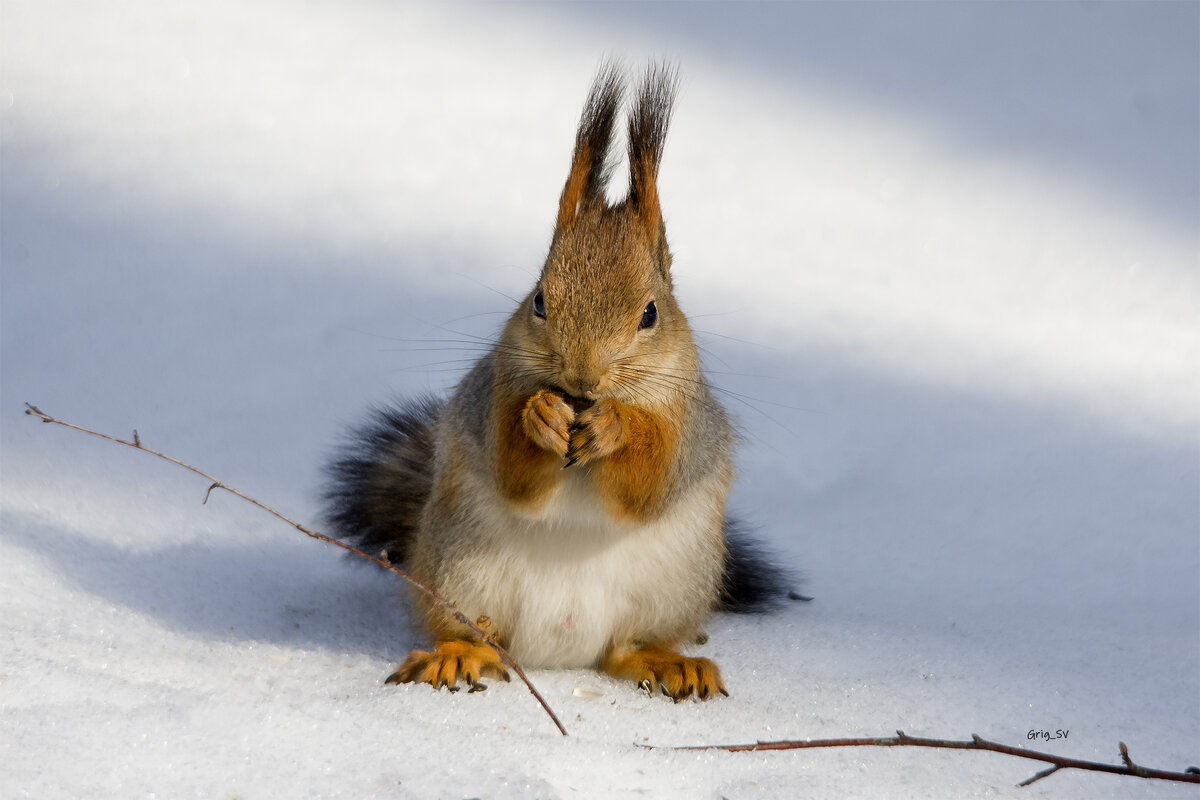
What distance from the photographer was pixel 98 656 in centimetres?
154

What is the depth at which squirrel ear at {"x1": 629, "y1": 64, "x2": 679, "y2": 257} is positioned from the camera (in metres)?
1.72

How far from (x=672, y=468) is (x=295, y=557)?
84 cm

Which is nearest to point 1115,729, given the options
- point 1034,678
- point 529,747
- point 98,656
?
point 1034,678

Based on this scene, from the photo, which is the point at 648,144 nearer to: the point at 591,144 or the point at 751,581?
the point at 591,144

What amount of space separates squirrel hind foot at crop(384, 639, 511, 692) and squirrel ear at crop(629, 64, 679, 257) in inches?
22.6

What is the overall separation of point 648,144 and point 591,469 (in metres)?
0.44

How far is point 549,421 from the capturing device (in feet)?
4.97

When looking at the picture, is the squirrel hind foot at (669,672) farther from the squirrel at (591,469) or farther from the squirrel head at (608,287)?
the squirrel head at (608,287)

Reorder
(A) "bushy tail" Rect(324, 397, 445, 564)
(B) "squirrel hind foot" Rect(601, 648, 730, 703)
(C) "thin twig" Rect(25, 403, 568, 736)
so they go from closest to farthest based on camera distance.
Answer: (C) "thin twig" Rect(25, 403, 568, 736) → (B) "squirrel hind foot" Rect(601, 648, 730, 703) → (A) "bushy tail" Rect(324, 397, 445, 564)

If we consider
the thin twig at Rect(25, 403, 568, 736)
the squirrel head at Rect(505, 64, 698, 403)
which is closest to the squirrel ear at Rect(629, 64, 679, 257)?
the squirrel head at Rect(505, 64, 698, 403)

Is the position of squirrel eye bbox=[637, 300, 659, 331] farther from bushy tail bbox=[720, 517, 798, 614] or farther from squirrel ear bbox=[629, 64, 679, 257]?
bushy tail bbox=[720, 517, 798, 614]

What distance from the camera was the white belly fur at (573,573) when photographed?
5.50ft

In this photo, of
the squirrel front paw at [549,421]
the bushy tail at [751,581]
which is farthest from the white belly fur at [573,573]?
→ the bushy tail at [751,581]

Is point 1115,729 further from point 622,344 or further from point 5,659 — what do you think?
point 5,659
